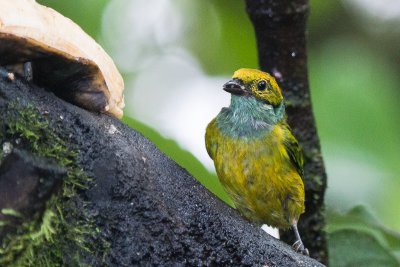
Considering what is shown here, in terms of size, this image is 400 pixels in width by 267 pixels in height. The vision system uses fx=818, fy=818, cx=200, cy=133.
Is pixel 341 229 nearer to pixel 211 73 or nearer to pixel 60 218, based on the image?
pixel 60 218

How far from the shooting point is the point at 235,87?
8.63 ft

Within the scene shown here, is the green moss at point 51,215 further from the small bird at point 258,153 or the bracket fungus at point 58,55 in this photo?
the small bird at point 258,153

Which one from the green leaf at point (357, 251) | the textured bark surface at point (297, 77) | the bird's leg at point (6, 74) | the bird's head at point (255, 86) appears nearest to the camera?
the bird's leg at point (6, 74)

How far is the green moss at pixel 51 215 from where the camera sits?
53.0 inches

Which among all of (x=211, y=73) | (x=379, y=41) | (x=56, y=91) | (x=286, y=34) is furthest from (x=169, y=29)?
(x=56, y=91)

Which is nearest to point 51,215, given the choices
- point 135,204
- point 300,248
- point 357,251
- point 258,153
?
point 135,204

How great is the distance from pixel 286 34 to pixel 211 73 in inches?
59.1

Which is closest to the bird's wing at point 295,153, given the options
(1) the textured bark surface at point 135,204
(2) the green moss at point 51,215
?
(1) the textured bark surface at point 135,204

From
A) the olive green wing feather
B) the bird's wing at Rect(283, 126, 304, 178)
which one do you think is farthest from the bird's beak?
the bird's wing at Rect(283, 126, 304, 178)

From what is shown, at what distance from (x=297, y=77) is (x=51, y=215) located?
1.23 metres

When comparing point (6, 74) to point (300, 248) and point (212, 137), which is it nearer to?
point (300, 248)

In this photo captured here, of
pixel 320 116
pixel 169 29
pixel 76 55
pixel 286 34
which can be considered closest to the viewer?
pixel 76 55

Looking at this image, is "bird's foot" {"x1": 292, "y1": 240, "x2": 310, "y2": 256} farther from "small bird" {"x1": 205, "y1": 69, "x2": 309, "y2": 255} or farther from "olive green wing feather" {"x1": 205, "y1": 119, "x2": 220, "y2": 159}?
"olive green wing feather" {"x1": 205, "y1": 119, "x2": 220, "y2": 159}

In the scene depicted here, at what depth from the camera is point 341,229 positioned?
2.50m
